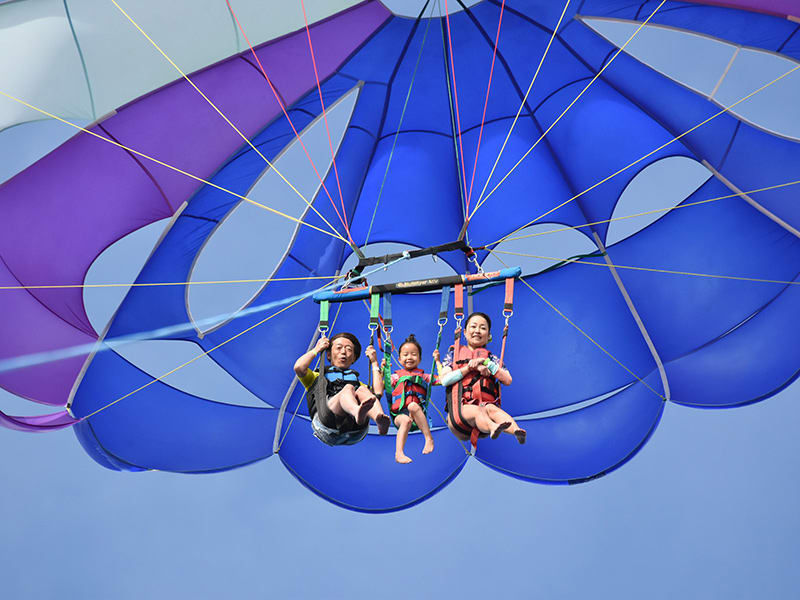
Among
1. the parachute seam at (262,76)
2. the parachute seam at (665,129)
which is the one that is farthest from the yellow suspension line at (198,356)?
the parachute seam at (665,129)

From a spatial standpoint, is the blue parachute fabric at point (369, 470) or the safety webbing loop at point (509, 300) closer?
the safety webbing loop at point (509, 300)

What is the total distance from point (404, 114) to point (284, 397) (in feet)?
7.42

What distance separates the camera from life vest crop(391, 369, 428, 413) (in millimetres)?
4668

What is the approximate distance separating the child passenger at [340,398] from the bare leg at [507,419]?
2.01ft

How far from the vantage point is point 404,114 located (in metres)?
5.97

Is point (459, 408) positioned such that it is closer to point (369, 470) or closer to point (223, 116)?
point (369, 470)

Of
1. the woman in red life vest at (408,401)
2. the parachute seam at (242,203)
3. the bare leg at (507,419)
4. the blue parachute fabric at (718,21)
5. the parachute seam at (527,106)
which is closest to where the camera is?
the bare leg at (507,419)

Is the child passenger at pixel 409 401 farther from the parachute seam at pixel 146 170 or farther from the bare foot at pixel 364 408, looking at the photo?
the parachute seam at pixel 146 170


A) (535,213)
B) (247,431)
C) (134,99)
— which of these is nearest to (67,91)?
(134,99)

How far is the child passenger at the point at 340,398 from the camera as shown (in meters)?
4.36

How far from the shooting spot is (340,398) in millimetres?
4465

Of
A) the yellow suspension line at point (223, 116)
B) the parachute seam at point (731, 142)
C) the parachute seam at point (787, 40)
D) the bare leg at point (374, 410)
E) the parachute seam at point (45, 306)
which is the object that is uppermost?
the parachute seam at point (787, 40)

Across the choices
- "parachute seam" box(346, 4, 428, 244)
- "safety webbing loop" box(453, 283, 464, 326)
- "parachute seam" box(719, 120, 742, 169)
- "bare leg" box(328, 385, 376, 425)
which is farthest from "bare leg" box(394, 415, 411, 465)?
"parachute seam" box(719, 120, 742, 169)

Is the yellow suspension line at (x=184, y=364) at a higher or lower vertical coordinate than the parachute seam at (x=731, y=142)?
lower
